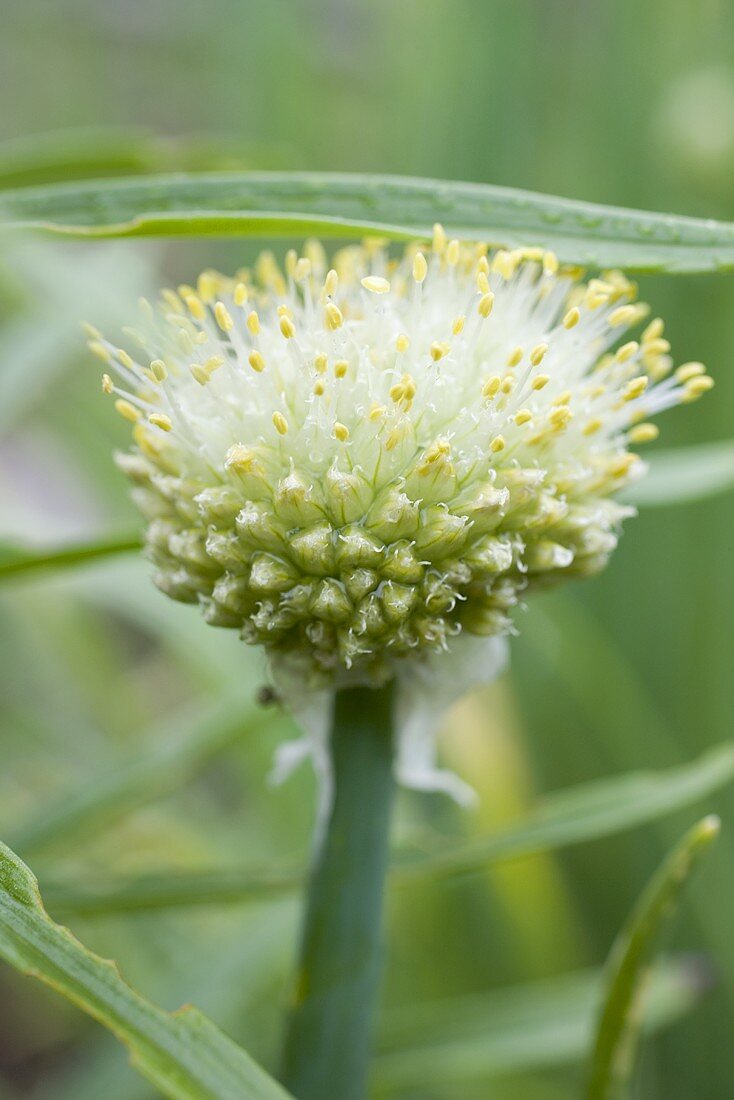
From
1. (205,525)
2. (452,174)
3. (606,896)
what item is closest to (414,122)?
(452,174)

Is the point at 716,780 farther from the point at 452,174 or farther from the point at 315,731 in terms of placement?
the point at 452,174

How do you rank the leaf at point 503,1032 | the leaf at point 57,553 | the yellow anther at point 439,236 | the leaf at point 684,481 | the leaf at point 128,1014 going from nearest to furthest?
the leaf at point 128,1014, the yellow anther at point 439,236, the leaf at point 57,553, the leaf at point 684,481, the leaf at point 503,1032

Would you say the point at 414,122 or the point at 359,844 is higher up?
the point at 414,122

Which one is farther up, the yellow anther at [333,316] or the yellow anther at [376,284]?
the yellow anther at [376,284]

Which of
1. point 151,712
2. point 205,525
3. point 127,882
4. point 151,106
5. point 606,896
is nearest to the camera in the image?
point 205,525

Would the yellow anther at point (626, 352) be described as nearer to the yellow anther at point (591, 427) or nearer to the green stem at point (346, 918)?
the yellow anther at point (591, 427)

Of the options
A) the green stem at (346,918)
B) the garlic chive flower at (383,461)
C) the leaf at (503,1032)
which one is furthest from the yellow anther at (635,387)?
the leaf at (503,1032)
